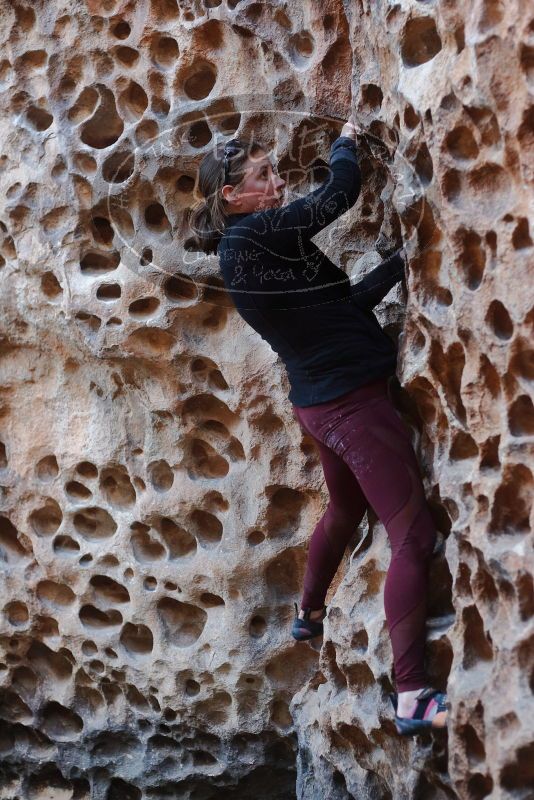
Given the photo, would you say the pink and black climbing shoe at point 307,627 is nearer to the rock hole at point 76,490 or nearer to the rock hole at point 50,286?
the rock hole at point 76,490

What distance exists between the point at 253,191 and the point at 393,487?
722mm

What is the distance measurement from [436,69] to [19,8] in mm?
1466

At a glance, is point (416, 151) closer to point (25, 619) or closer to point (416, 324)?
point (416, 324)

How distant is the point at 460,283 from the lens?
7.33ft

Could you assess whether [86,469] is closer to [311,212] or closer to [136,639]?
[136,639]

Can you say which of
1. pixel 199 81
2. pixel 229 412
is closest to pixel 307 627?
pixel 229 412

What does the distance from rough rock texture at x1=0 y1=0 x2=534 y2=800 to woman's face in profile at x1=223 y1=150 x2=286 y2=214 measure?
281 millimetres

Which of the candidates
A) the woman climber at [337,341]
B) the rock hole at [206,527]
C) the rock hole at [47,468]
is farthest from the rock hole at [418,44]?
the rock hole at [47,468]

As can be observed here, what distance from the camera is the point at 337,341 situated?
2488 millimetres

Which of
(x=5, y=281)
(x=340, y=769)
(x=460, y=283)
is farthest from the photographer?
(x=5, y=281)

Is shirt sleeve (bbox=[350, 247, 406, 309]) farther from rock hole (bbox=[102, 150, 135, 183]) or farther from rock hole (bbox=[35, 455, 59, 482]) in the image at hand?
rock hole (bbox=[35, 455, 59, 482])

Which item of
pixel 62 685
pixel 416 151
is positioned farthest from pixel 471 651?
pixel 62 685

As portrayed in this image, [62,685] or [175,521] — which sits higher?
[175,521]

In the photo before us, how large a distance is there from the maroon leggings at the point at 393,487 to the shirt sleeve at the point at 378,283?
0.20 meters
